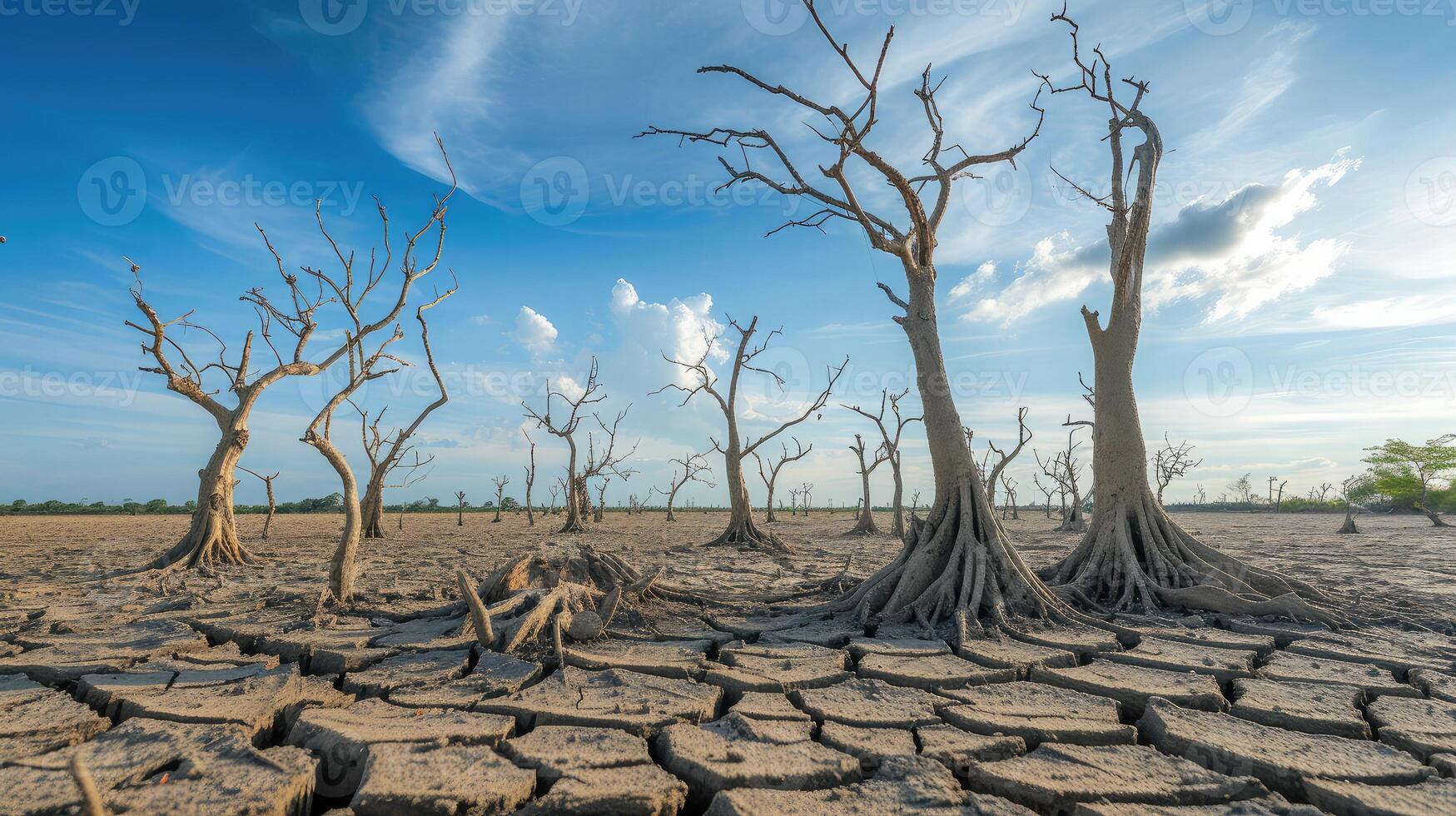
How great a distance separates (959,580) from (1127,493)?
2510 millimetres

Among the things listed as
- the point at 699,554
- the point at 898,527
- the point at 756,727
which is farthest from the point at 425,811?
the point at 898,527

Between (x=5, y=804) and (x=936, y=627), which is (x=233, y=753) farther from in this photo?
(x=936, y=627)

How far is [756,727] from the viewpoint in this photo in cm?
292

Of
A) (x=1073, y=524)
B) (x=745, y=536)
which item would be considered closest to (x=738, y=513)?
(x=745, y=536)

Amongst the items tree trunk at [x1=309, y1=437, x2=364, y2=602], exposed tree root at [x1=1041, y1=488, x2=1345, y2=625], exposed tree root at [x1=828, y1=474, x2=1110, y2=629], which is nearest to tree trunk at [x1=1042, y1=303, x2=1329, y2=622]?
exposed tree root at [x1=1041, y1=488, x2=1345, y2=625]

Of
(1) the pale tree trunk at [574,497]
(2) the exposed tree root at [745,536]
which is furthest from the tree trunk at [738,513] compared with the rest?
(1) the pale tree trunk at [574,497]

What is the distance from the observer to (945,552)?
579 centimetres

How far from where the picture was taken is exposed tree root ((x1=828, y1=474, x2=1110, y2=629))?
5164 millimetres

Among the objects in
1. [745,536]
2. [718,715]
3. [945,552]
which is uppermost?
[945,552]

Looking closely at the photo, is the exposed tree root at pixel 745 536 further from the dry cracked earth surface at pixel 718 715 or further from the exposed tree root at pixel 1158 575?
the dry cracked earth surface at pixel 718 715

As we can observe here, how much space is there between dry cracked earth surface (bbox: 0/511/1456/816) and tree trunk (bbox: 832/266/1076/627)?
47cm

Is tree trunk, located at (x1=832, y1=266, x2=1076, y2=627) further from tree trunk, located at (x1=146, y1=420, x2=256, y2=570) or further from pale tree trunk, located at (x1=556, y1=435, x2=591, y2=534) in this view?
pale tree trunk, located at (x1=556, y1=435, x2=591, y2=534)

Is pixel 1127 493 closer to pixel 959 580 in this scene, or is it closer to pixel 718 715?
pixel 959 580

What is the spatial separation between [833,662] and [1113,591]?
3.71m
